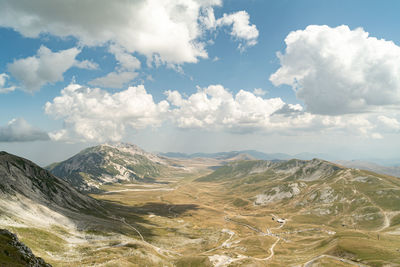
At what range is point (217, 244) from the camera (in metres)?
146

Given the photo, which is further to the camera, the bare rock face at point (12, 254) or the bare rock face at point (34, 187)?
the bare rock face at point (34, 187)

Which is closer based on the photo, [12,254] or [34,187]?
[12,254]

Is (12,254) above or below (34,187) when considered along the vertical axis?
above

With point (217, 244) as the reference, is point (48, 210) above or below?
above

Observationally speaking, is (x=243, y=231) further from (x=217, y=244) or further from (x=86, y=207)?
(x=86, y=207)

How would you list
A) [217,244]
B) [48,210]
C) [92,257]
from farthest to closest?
1. [217,244]
2. [48,210]
3. [92,257]

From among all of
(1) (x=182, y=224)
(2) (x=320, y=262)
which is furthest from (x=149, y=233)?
(2) (x=320, y=262)

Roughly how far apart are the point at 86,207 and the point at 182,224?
84.1 m

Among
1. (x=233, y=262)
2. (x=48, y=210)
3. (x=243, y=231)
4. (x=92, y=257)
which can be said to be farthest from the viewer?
(x=243, y=231)

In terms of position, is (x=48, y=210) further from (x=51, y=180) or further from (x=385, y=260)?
(x=385, y=260)

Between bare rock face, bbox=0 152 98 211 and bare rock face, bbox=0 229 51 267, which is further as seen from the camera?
bare rock face, bbox=0 152 98 211

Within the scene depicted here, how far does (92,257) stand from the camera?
83.9 meters

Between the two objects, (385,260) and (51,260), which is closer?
(51,260)

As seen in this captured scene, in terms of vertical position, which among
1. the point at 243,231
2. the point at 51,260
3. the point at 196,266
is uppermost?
the point at 51,260
